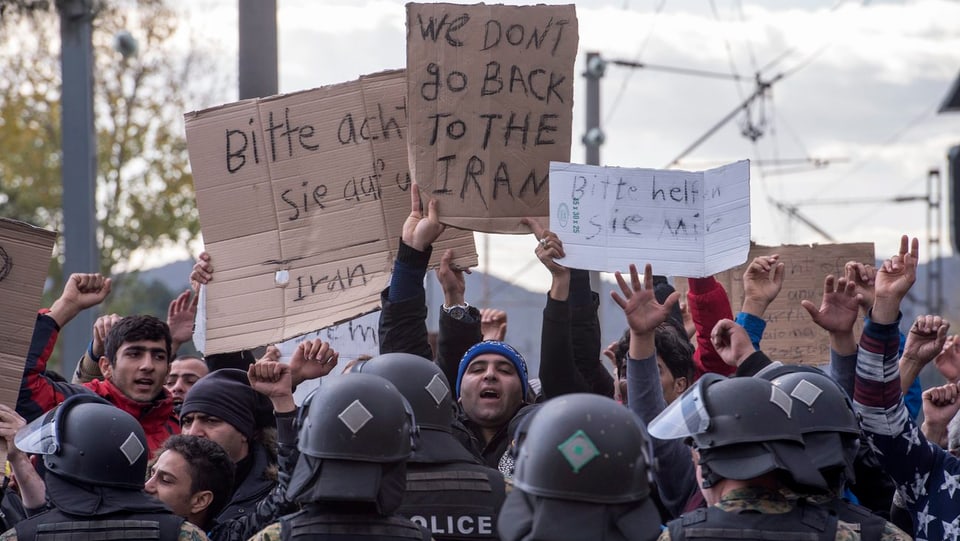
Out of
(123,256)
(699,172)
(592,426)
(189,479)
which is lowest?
(123,256)

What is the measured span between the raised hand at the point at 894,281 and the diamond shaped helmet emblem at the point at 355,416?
6.49ft

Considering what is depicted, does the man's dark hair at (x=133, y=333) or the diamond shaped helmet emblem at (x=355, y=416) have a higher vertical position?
the diamond shaped helmet emblem at (x=355, y=416)

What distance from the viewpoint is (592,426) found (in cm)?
330

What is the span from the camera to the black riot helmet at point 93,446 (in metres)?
4.11

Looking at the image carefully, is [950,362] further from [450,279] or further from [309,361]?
[309,361]

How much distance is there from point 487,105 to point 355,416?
88.8 inches

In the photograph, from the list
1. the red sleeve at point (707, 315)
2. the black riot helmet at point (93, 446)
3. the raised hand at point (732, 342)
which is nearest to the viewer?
the black riot helmet at point (93, 446)

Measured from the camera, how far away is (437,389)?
4.27 meters

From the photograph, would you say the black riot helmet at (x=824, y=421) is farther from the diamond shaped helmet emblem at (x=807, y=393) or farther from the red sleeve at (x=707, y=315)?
the red sleeve at (x=707, y=315)

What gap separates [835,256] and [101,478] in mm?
4440

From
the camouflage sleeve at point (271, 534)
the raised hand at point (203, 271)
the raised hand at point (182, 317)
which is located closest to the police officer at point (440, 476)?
the camouflage sleeve at point (271, 534)

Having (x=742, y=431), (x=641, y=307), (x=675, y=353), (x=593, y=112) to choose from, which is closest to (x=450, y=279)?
(x=675, y=353)

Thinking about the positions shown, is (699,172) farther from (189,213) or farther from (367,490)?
(189,213)

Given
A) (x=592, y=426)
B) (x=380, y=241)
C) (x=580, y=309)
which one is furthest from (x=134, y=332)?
(x=592, y=426)
